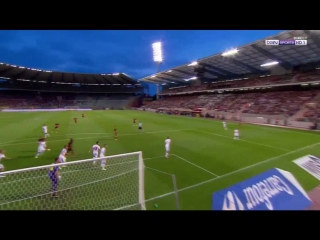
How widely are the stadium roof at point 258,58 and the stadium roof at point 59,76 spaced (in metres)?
39.2

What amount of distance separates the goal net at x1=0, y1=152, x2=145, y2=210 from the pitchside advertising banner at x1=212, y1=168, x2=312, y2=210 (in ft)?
9.97

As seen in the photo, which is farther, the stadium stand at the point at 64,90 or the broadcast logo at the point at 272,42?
the stadium stand at the point at 64,90

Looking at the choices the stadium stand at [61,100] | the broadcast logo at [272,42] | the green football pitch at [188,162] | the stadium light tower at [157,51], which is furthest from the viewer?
the stadium stand at [61,100]

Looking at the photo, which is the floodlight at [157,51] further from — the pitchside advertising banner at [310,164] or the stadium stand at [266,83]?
the pitchside advertising banner at [310,164]

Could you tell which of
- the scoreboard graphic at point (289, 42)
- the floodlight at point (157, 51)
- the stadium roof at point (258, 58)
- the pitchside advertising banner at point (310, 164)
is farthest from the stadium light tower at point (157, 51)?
the pitchside advertising banner at point (310, 164)

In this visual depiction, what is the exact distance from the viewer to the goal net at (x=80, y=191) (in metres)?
6.95

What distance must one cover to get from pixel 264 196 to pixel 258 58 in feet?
132

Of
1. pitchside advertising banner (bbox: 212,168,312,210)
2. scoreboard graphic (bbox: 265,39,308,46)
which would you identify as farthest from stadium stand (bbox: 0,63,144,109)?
pitchside advertising banner (bbox: 212,168,312,210)

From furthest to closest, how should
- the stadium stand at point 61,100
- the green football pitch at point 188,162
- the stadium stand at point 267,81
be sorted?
the stadium stand at point 61,100, the stadium stand at point 267,81, the green football pitch at point 188,162

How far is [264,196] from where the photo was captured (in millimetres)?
7176

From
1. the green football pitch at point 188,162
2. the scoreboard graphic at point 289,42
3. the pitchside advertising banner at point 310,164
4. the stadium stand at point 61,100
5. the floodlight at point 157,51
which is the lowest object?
the pitchside advertising banner at point 310,164

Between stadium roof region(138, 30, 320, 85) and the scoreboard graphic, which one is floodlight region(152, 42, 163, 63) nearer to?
stadium roof region(138, 30, 320, 85)
